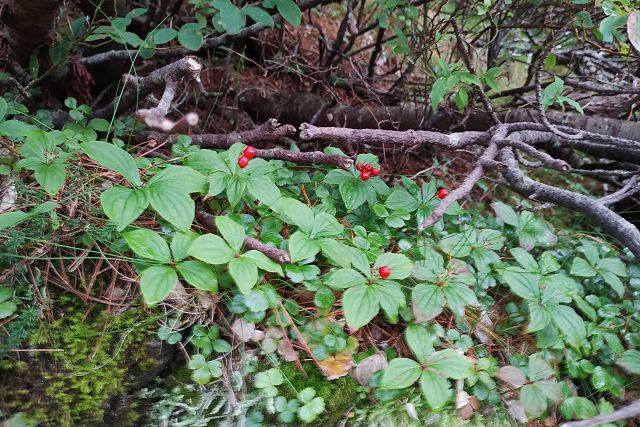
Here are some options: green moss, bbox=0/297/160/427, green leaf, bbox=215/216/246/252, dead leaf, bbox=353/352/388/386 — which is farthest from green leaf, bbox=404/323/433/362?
green moss, bbox=0/297/160/427

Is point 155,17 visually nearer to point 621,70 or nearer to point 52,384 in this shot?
point 52,384

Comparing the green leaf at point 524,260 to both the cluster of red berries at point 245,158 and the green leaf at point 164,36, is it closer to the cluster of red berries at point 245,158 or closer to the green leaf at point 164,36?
the cluster of red berries at point 245,158

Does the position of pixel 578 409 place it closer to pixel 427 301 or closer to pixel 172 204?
pixel 427 301

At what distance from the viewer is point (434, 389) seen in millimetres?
1460

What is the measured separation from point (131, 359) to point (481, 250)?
1371 millimetres

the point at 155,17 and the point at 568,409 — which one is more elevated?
the point at 155,17

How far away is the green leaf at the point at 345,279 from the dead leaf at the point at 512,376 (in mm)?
586

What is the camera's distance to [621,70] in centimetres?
294

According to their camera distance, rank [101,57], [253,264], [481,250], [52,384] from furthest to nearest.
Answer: [101,57] < [481,250] < [253,264] < [52,384]

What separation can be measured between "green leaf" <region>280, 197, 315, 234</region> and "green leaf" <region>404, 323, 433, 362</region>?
488 millimetres

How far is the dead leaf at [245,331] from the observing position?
1.55 meters

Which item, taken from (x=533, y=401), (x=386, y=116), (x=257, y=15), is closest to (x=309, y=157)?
(x=257, y=15)

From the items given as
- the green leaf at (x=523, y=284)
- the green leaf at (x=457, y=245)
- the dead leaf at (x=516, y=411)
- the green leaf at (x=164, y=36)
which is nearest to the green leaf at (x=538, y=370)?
the dead leaf at (x=516, y=411)

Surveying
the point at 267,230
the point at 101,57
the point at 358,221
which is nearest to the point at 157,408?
the point at 267,230
